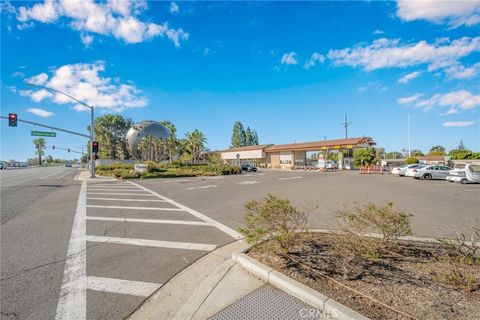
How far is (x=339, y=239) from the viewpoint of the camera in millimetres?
4914

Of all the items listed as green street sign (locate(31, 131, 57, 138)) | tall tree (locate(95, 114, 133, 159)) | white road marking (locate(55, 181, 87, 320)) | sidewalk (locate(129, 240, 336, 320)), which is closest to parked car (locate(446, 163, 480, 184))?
sidewalk (locate(129, 240, 336, 320))

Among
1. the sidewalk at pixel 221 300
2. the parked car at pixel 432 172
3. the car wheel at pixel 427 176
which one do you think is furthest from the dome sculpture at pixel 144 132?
the sidewalk at pixel 221 300

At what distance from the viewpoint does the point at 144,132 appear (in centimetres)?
7044

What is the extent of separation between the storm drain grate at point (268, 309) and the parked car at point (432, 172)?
2744 cm

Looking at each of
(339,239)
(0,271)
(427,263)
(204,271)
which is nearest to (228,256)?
(204,271)

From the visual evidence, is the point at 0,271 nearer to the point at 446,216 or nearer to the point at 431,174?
the point at 446,216

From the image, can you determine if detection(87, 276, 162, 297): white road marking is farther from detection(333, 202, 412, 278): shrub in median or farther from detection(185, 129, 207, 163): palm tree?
detection(185, 129, 207, 163): palm tree

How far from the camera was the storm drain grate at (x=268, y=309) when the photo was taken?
2.85 m

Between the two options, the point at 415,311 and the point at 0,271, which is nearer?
the point at 415,311

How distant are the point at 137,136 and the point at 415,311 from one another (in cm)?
7697

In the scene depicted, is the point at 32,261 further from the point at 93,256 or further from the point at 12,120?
the point at 12,120

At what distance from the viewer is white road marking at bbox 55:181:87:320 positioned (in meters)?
3.03

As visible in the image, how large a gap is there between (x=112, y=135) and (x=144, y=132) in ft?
82.5

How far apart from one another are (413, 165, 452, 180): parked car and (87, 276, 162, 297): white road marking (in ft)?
93.2
